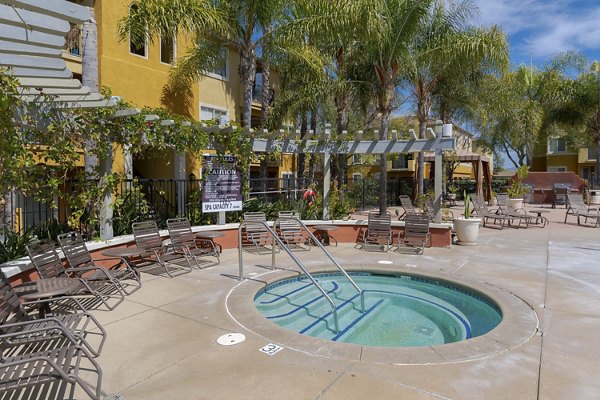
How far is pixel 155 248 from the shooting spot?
26.8 ft

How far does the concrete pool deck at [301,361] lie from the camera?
3545mm

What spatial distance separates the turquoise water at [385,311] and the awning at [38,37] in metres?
4.47

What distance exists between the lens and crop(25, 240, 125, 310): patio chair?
18.4ft

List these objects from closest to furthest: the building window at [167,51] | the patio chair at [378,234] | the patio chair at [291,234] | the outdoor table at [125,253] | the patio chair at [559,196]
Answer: the outdoor table at [125,253] → the patio chair at [291,234] → the patio chair at [378,234] → the building window at [167,51] → the patio chair at [559,196]

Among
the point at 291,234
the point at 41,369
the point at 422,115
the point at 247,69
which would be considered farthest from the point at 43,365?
the point at 422,115

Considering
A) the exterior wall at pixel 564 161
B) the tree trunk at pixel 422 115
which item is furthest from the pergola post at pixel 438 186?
the exterior wall at pixel 564 161

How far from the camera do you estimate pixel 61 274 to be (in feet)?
19.9

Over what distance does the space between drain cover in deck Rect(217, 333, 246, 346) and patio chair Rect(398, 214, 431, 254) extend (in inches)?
256

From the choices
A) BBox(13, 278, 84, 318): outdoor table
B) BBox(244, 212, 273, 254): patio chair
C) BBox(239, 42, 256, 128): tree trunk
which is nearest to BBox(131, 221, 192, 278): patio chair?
BBox(244, 212, 273, 254): patio chair

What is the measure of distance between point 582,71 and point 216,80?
28.7 m

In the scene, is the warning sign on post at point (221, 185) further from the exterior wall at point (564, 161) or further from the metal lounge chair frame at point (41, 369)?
the exterior wall at point (564, 161)

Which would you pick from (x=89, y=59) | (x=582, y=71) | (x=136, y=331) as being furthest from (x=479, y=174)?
(x=136, y=331)

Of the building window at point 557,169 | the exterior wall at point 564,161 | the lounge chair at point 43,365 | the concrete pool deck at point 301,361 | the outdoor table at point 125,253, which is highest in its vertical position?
the exterior wall at point 564,161

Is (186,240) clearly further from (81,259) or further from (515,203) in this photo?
(515,203)
